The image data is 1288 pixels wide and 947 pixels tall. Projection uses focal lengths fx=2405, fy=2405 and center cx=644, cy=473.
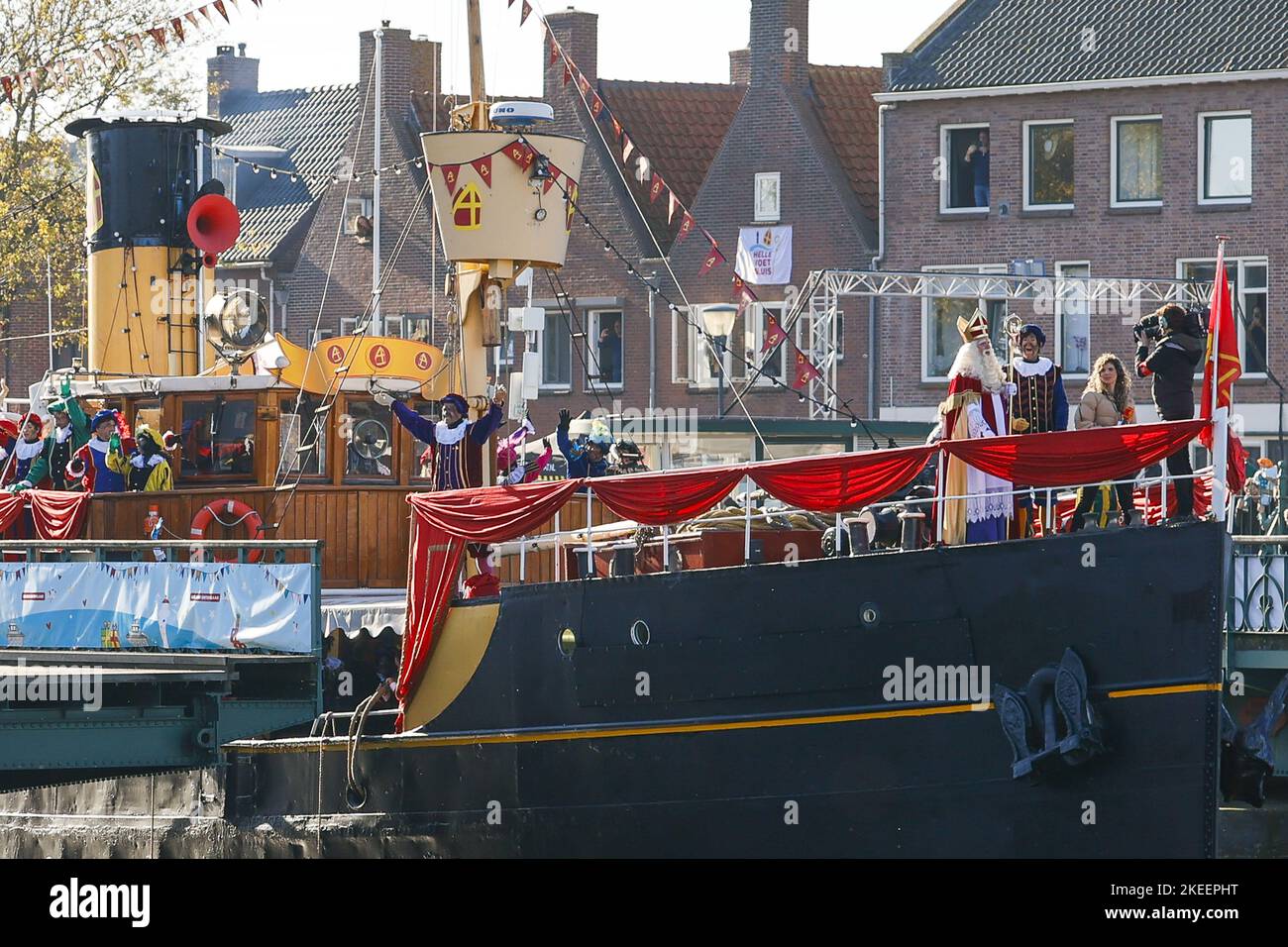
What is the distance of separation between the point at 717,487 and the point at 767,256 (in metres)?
28.5

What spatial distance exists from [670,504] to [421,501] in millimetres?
2382

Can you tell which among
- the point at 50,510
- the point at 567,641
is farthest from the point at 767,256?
the point at 567,641

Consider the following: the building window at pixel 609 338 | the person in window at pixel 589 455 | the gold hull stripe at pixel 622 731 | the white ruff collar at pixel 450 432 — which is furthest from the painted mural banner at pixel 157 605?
the building window at pixel 609 338

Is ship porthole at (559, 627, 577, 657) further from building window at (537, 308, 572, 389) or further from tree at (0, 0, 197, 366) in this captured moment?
building window at (537, 308, 572, 389)

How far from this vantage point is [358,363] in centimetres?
2095

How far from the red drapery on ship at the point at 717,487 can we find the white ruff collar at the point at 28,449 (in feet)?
17.7

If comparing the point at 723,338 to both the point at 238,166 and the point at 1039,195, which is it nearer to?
the point at 1039,195

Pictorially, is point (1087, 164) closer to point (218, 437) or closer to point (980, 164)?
point (980, 164)

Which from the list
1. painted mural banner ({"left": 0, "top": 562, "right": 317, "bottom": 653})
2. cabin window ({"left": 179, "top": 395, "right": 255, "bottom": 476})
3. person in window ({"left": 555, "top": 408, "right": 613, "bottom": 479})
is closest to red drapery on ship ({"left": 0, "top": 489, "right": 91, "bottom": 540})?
painted mural banner ({"left": 0, "top": 562, "right": 317, "bottom": 653})

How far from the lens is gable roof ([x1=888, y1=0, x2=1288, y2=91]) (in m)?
40.0

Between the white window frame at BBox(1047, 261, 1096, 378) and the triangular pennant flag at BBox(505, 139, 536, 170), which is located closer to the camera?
the triangular pennant flag at BBox(505, 139, 536, 170)

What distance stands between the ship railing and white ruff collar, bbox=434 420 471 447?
38.5 inches

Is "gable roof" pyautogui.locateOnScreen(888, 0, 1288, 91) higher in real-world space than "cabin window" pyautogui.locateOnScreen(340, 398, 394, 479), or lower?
higher

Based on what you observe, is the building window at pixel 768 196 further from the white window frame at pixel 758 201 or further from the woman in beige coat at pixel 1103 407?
the woman in beige coat at pixel 1103 407
